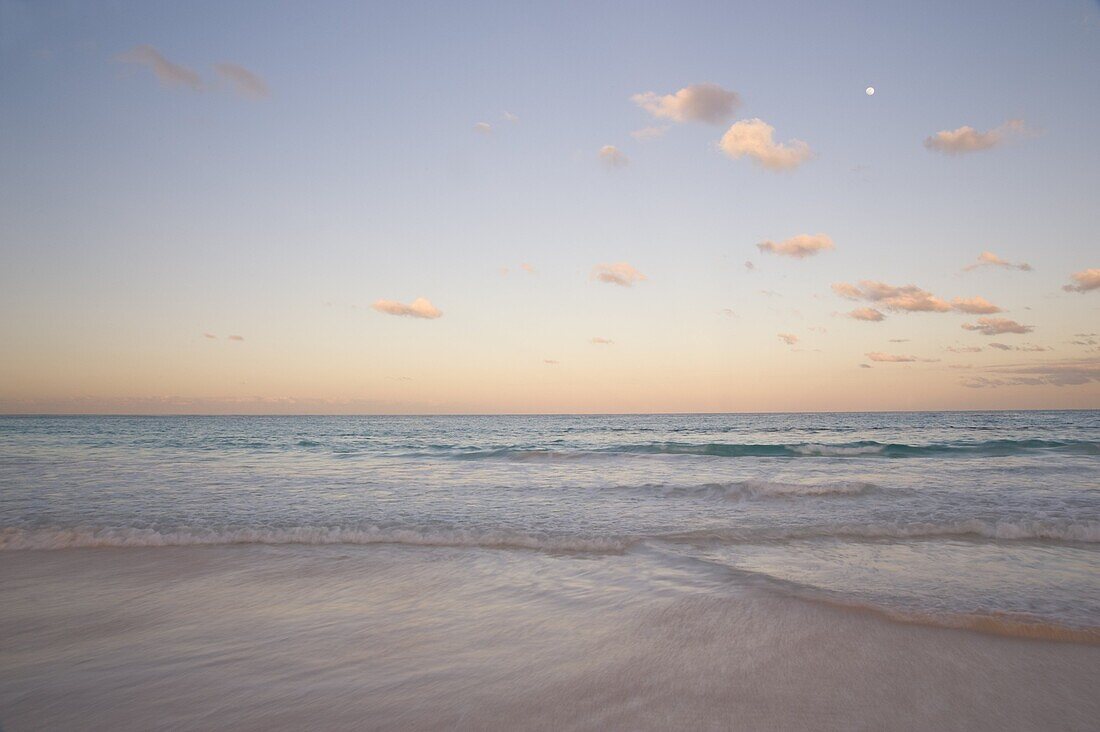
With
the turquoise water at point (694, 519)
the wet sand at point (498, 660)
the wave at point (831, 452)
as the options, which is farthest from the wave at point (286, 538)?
the wave at point (831, 452)

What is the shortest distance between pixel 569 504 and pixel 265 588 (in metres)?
6.29

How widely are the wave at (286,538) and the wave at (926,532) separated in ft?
4.97

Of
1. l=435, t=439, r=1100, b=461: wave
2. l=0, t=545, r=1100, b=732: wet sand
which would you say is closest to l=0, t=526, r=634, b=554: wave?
l=0, t=545, r=1100, b=732: wet sand

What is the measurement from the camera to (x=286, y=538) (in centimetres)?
779

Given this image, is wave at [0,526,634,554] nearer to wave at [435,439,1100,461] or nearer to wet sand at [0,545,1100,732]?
wet sand at [0,545,1100,732]

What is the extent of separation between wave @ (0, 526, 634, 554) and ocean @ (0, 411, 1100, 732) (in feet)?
0.15

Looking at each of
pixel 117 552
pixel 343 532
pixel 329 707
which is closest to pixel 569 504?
pixel 343 532

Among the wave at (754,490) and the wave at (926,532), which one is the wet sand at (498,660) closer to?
the wave at (926,532)

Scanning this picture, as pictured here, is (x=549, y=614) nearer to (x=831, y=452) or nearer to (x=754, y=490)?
(x=754, y=490)

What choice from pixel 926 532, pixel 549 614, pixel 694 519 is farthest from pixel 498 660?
pixel 926 532

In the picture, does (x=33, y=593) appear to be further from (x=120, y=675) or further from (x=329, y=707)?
(x=329, y=707)

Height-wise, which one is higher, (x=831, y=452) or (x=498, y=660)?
(x=498, y=660)

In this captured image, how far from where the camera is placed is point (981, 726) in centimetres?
297

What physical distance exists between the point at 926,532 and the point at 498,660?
715 cm
